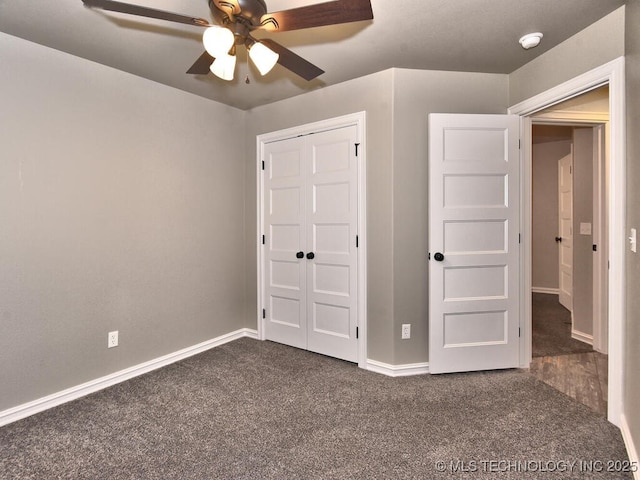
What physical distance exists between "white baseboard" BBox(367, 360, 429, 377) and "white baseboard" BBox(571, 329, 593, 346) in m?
2.05

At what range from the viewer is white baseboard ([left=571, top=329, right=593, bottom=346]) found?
3552 millimetres

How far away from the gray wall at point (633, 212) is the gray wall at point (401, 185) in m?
1.07

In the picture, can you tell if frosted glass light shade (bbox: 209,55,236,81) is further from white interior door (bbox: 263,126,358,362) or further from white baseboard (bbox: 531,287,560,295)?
white baseboard (bbox: 531,287,560,295)

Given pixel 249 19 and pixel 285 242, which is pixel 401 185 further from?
pixel 249 19

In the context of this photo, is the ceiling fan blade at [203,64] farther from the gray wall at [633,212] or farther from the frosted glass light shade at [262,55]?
the gray wall at [633,212]

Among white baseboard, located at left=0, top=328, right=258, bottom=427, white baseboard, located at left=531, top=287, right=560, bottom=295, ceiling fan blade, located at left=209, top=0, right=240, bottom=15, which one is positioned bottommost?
white baseboard, located at left=0, top=328, right=258, bottom=427

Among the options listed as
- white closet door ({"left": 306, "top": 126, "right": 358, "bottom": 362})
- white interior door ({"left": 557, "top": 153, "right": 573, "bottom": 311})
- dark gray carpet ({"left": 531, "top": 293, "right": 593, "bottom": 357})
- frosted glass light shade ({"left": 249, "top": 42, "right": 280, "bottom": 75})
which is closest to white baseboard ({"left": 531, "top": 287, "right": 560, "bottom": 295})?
dark gray carpet ({"left": 531, "top": 293, "right": 593, "bottom": 357})

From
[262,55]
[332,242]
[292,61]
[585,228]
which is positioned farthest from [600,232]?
[262,55]

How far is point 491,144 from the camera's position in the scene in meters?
2.74

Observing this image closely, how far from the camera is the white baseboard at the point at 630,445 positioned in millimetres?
1644

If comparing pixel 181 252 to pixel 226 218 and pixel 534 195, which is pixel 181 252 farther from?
pixel 534 195

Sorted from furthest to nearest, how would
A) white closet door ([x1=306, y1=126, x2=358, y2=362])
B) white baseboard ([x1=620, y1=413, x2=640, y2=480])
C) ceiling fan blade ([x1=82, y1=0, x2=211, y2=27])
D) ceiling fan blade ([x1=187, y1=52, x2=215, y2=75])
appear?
white closet door ([x1=306, y1=126, x2=358, y2=362]) → ceiling fan blade ([x1=187, y1=52, x2=215, y2=75]) → white baseboard ([x1=620, y1=413, x2=640, y2=480]) → ceiling fan blade ([x1=82, y1=0, x2=211, y2=27])

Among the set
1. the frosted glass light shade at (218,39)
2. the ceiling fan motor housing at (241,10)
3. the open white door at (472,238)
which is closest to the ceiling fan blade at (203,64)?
the ceiling fan motor housing at (241,10)

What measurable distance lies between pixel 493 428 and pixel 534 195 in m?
5.46
